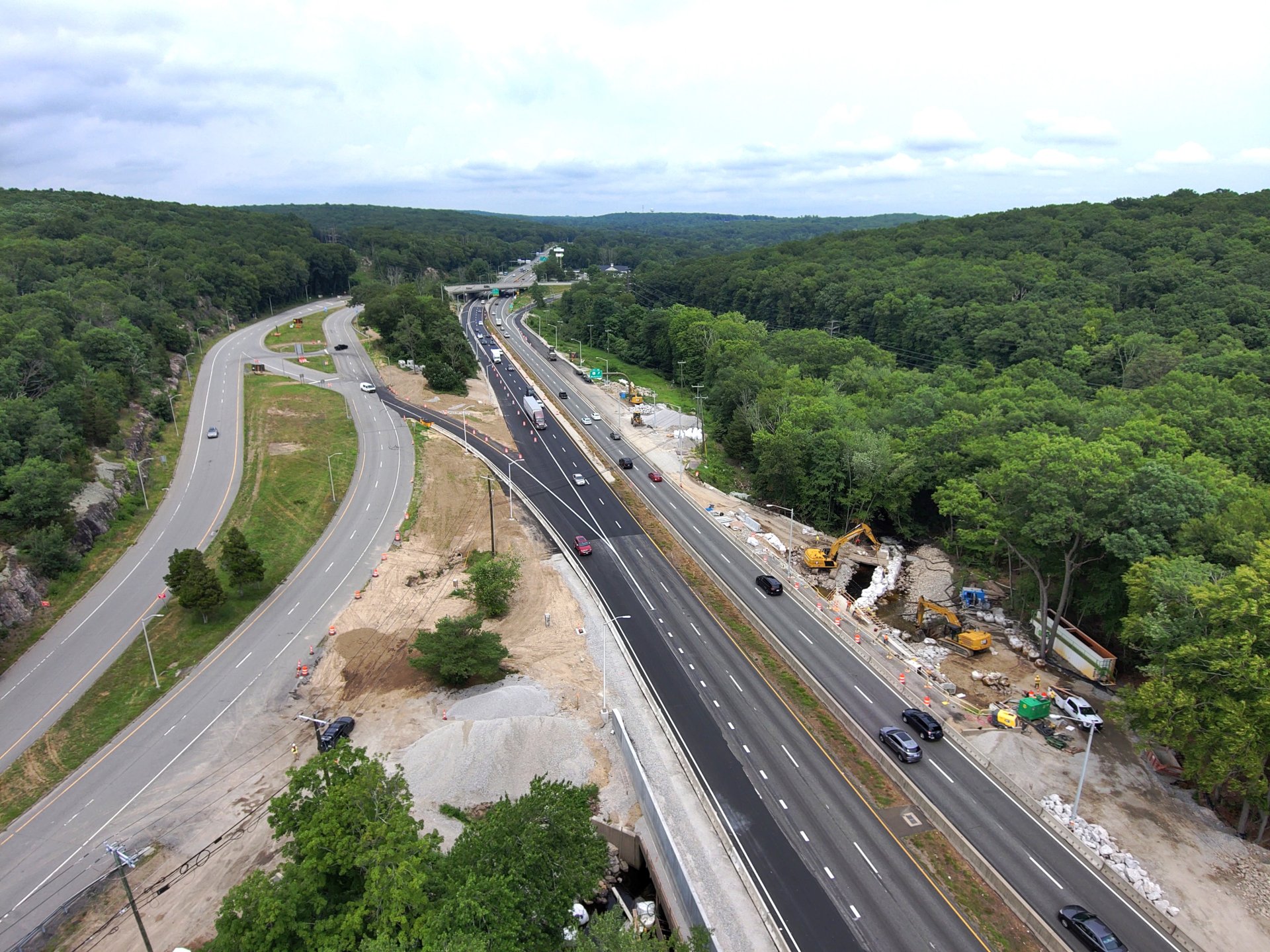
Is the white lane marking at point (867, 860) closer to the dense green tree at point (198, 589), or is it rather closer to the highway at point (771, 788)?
the highway at point (771, 788)

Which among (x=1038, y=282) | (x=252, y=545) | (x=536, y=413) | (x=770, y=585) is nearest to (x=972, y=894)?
(x=770, y=585)

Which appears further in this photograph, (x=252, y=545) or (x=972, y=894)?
(x=252, y=545)

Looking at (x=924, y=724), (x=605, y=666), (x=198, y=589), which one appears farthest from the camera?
Result: (x=198, y=589)

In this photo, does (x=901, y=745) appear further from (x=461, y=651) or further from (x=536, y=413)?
(x=536, y=413)

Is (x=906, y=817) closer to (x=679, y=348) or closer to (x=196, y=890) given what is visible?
(x=196, y=890)

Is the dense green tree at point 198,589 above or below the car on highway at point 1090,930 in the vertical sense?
above

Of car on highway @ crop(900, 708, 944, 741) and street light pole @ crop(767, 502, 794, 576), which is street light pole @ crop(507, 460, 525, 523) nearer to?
street light pole @ crop(767, 502, 794, 576)

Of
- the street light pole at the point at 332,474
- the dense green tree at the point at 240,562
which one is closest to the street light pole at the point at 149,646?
the dense green tree at the point at 240,562

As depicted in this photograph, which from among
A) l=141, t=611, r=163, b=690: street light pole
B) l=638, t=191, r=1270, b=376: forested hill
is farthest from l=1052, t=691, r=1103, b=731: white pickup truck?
l=638, t=191, r=1270, b=376: forested hill
